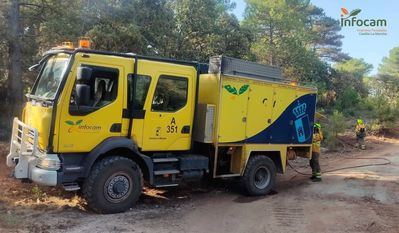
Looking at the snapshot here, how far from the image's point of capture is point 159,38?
17.1 m

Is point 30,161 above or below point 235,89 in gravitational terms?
below

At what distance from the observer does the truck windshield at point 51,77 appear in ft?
24.4

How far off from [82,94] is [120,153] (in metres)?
1.40

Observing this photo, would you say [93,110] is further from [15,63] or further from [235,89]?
[15,63]

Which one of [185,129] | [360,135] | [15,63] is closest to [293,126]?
[185,129]

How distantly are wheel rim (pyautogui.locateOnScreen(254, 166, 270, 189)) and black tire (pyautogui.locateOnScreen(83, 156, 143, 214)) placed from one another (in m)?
3.12

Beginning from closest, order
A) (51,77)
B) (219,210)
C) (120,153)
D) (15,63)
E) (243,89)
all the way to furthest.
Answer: (51,77) < (120,153) < (219,210) < (243,89) < (15,63)

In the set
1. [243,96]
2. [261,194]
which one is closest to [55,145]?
[243,96]

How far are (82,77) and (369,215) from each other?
18.7 ft

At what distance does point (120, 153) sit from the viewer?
794 centimetres

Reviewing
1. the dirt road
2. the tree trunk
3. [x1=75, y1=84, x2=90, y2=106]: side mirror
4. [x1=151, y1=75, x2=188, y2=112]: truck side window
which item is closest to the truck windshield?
[x1=75, y1=84, x2=90, y2=106]: side mirror

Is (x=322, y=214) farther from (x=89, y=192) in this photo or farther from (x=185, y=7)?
(x=185, y=7)

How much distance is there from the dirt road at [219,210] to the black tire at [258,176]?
242 millimetres

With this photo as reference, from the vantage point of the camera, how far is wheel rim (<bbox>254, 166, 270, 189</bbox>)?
10.0 m
